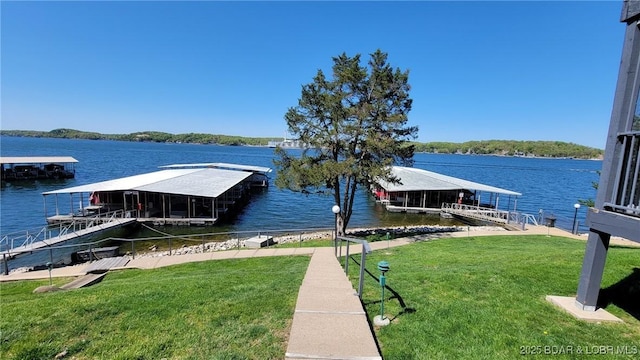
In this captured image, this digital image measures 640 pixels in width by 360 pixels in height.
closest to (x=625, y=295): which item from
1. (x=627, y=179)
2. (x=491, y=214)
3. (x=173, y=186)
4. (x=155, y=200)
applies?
(x=627, y=179)

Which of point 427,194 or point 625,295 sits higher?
point 625,295

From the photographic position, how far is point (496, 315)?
17.7 ft

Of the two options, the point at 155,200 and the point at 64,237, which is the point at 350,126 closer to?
the point at 64,237

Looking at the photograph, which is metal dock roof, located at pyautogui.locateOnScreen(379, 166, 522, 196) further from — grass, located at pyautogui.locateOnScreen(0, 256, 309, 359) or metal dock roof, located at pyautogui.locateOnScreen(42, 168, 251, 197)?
grass, located at pyautogui.locateOnScreen(0, 256, 309, 359)

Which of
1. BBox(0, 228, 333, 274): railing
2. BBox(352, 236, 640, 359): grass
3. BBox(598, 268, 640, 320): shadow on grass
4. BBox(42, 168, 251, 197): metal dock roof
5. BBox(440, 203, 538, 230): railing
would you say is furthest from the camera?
BBox(440, 203, 538, 230): railing

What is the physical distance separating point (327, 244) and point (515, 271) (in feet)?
34.0

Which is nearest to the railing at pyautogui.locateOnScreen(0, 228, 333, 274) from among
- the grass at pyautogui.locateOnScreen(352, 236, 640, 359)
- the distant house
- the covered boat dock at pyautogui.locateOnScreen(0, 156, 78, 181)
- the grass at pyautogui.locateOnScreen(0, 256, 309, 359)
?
the grass at pyautogui.locateOnScreen(0, 256, 309, 359)

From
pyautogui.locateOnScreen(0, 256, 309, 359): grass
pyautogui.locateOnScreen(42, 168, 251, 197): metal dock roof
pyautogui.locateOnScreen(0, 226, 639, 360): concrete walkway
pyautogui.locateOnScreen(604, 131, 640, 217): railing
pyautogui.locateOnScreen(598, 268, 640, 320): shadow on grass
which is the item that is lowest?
pyautogui.locateOnScreen(42, 168, 251, 197): metal dock roof

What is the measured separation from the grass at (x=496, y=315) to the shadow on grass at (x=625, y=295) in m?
0.03

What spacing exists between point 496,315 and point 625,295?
2.93 metres

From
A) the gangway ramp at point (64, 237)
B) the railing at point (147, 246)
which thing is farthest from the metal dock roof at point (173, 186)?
the railing at point (147, 246)

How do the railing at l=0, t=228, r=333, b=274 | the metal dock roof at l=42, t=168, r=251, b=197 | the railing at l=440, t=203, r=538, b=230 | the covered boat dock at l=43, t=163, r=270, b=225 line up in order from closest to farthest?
the railing at l=0, t=228, r=333, b=274
the metal dock roof at l=42, t=168, r=251, b=197
the covered boat dock at l=43, t=163, r=270, b=225
the railing at l=440, t=203, r=538, b=230

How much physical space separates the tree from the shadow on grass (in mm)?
11435

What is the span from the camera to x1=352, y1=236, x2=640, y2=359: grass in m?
4.46
